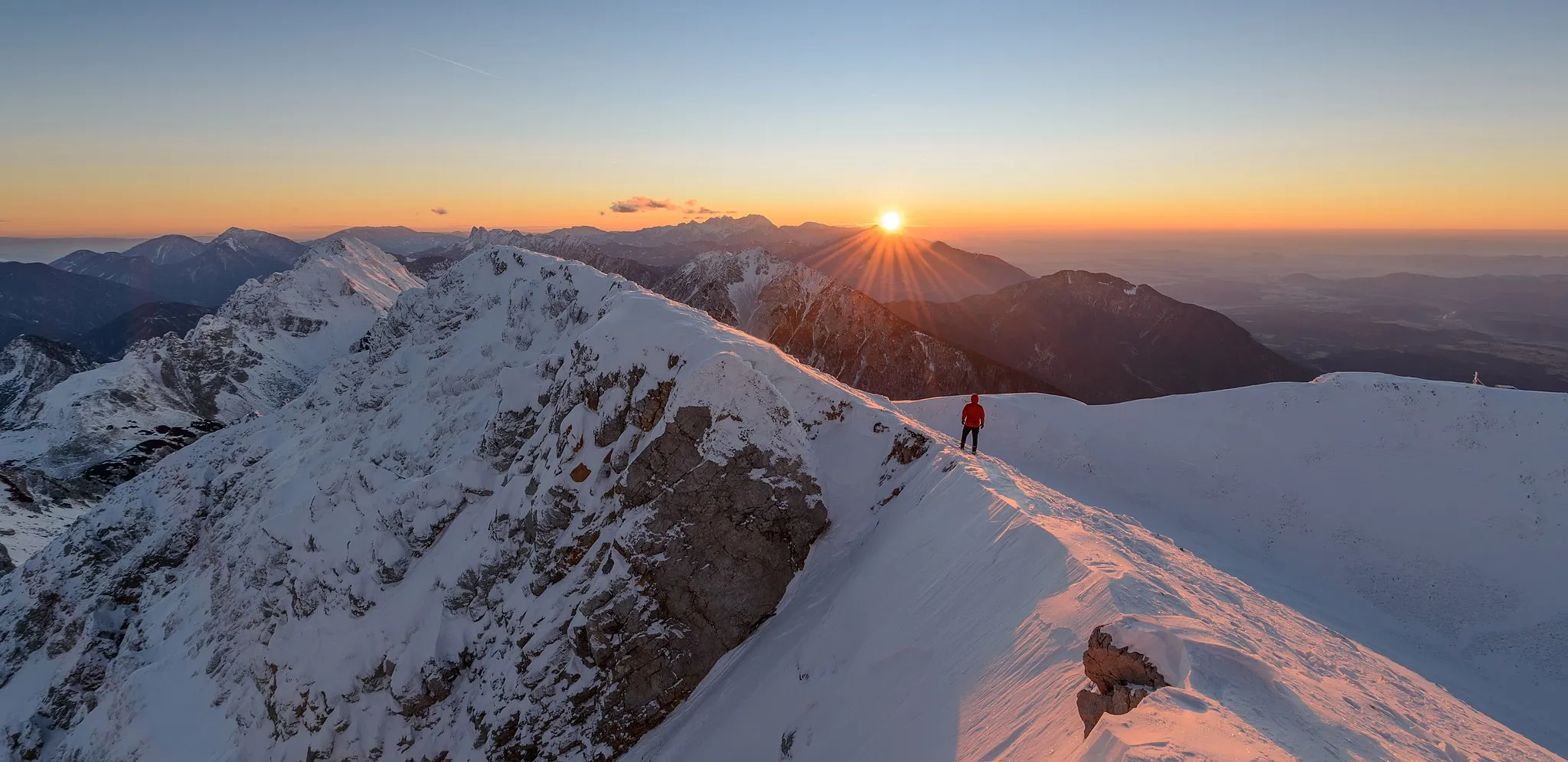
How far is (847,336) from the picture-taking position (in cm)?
12375

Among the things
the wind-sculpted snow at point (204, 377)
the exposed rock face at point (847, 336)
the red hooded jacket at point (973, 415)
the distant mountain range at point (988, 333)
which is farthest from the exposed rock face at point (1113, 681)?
the wind-sculpted snow at point (204, 377)

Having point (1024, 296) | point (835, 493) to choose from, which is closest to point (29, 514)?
point (835, 493)

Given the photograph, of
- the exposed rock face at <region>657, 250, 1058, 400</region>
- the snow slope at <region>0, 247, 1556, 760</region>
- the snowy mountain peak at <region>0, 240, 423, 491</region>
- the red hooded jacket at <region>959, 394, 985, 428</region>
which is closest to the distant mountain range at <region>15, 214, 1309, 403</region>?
the exposed rock face at <region>657, 250, 1058, 400</region>

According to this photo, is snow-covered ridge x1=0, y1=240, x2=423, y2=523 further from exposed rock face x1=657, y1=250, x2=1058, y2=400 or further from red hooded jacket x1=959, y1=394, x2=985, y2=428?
red hooded jacket x1=959, y1=394, x2=985, y2=428

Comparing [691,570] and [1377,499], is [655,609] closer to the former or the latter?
[691,570]

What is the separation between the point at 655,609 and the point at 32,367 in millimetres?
227893

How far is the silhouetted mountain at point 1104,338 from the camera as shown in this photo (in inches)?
6073

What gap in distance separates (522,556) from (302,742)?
14814 mm

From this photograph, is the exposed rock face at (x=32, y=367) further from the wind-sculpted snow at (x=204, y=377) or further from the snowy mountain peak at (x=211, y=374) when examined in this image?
the wind-sculpted snow at (x=204, y=377)

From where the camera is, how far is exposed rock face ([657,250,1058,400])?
119 metres

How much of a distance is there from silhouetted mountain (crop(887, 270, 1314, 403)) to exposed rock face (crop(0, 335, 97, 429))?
220101mm

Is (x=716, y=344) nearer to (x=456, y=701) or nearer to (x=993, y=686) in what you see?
(x=993, y=686)

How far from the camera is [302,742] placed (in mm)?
28375

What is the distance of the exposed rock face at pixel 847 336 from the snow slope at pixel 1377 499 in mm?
80734
